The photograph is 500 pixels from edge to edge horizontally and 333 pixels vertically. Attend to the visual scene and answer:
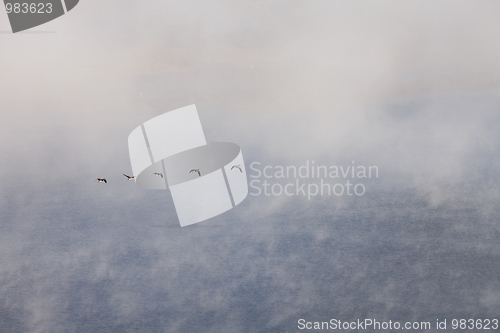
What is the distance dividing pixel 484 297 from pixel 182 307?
5.00 meters

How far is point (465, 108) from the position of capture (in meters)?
10.0

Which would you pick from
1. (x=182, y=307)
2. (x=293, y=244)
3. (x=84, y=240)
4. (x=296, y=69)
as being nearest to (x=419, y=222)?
(x=293, y=244)

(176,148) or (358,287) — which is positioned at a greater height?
(176,148)

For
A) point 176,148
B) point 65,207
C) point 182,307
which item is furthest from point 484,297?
point 65,207

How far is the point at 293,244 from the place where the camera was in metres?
9.09

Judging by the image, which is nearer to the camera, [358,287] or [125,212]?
[358,287]

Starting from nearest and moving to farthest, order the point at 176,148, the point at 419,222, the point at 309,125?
the point at 176,148 < the point at 419,222 < the point at 309,125

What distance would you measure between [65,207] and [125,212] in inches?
42.8

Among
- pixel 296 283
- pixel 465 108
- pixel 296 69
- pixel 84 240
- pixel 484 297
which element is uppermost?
pixel 296 69

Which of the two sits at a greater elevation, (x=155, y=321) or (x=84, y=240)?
(x=84, y=240)

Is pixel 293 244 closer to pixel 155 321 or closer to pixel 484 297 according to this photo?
pixel 155 321

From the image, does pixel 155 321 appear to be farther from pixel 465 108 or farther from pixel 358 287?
pixel 465 108

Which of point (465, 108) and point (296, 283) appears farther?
point (465, 108)

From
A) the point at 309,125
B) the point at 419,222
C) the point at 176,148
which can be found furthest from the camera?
the point at 309,125
